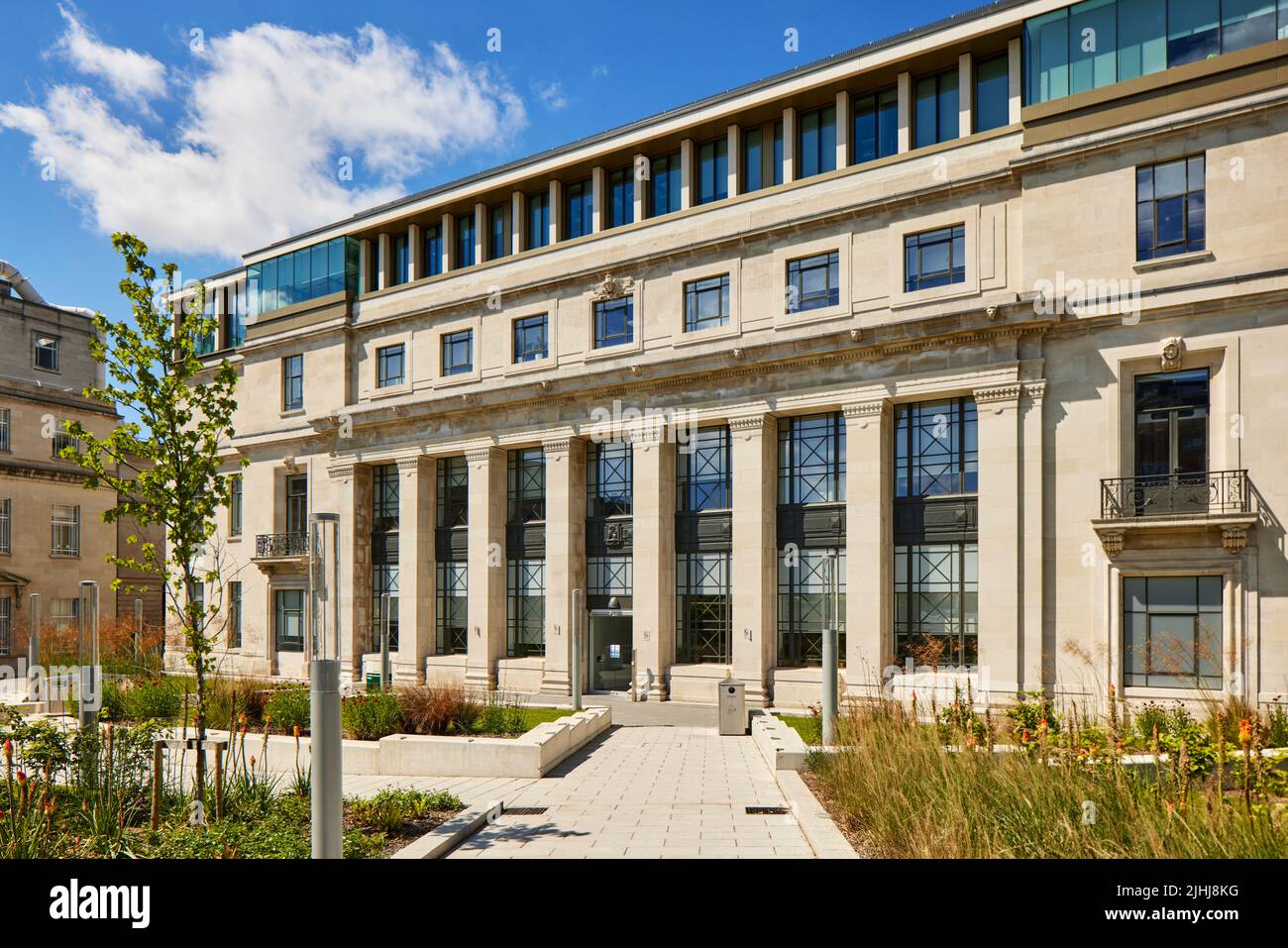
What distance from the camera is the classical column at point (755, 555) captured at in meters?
25.5

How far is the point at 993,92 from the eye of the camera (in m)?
24.2

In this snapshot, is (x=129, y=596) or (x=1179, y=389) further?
(x=129, y=596)

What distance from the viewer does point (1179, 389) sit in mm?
21312

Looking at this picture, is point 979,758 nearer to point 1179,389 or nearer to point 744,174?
point 1179,389

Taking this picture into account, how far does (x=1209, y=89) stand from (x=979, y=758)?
19.3 metres

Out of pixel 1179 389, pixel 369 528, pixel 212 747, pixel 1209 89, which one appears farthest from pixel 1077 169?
pixel 369 528

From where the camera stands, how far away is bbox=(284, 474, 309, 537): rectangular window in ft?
123

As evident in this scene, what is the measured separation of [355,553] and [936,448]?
2299 cm

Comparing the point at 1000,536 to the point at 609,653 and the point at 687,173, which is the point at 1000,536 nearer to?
the point at 609,653

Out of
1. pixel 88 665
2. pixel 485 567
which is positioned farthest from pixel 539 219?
pixel 88 665

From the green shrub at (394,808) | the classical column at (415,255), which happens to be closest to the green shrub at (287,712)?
the green shrub at (394,808)

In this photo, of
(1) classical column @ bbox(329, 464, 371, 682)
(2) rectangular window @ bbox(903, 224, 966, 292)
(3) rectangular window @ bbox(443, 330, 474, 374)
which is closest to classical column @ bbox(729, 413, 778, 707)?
(2) rectangular window @ bbox(903, 224, 966, 292)

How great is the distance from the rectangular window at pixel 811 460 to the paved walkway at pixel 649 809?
9955 millimetres

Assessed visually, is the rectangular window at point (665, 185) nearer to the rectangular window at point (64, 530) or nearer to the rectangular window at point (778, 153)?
the rectangular window at point (778, 153)
